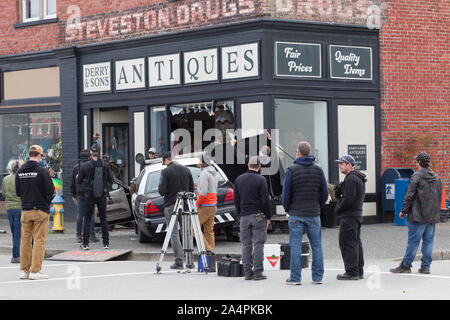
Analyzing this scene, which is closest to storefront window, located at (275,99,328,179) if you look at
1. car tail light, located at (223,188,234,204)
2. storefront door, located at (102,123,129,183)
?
car tail light, located at (223,188,234,204)

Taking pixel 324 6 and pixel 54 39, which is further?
pixel 54 39

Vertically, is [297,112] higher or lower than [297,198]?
higher

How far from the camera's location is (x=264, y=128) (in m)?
18.3

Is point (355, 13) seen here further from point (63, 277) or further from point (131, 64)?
point (63, 277)

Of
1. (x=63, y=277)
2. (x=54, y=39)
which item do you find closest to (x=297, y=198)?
(x=63, y=277)

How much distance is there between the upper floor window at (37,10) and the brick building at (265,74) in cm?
59

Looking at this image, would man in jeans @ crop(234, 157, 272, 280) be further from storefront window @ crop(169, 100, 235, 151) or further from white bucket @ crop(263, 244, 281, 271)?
storefront window @ crop(169, 100, 235, 151)

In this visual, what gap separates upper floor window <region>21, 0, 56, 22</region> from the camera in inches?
922

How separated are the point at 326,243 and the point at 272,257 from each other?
3532 mm

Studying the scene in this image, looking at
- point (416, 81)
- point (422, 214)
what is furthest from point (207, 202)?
point (416, 81)

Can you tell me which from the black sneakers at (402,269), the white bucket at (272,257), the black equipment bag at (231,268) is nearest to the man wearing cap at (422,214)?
the black sneakers at (402,269)

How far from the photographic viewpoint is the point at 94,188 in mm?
15812
